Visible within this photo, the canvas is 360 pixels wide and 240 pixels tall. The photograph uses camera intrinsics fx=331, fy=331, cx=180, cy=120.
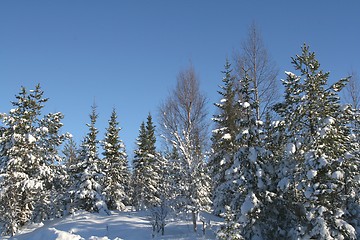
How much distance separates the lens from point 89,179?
90.2 feet

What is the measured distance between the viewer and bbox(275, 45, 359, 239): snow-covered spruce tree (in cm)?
1240

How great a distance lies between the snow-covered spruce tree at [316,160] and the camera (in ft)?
40.7

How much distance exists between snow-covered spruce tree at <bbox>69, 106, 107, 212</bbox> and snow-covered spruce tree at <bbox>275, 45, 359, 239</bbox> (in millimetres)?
17000

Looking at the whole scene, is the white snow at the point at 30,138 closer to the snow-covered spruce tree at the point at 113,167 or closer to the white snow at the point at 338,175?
the snow-covered spruce tree at the point at 113,167

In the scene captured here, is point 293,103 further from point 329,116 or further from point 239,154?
point 239,154

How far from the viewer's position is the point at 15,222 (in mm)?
22094

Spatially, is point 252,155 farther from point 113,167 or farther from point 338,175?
point 113,167

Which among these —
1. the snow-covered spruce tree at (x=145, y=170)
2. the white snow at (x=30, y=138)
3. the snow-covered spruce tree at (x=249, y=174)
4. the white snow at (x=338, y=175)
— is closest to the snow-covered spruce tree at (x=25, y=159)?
the white snow at (x=30, y=138)

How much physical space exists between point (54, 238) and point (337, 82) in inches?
568

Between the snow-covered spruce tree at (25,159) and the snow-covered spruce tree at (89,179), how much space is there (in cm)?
216

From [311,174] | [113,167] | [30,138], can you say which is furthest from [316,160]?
[113,167]

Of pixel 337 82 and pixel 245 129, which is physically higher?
pixel 337 82

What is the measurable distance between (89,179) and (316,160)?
1987 centimetres

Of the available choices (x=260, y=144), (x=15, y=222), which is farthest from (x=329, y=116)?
(x=15, y=222)
